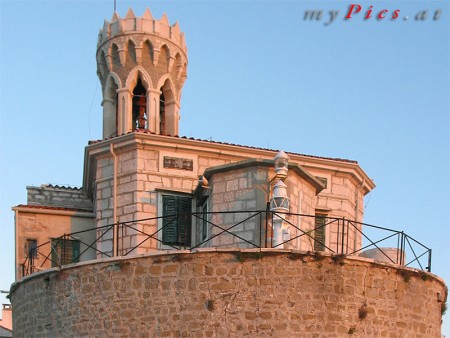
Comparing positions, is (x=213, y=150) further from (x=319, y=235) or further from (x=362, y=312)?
(x=362, y=312)

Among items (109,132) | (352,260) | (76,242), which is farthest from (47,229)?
(352,260)

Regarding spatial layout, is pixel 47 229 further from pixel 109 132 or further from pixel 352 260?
pixel 352 260

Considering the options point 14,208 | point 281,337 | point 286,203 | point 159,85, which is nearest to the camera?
point 281,337

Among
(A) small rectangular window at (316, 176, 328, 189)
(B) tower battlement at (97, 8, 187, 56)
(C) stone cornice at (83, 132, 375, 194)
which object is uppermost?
(B) tower battlement at (97, 8, 187, 56)

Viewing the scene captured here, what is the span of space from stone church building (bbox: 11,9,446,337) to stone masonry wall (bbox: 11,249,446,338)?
0.03 meters

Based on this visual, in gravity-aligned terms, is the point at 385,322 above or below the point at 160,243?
below

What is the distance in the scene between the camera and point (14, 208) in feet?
90.3

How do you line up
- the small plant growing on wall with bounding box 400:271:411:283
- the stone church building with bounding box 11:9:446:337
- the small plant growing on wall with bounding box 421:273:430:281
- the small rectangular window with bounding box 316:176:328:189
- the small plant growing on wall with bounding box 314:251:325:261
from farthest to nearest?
1. the small rectangular window with bounding box 316:176:328:189
2. the small plant growing on wall with bounding box 421:273:430:281
3. the small plant growing on wall with bounding box 400:271:411:283
4. the small plant growing on wall with bounding box 314:251:325:261
5. the stone church building with bounding box 11:9:446:337

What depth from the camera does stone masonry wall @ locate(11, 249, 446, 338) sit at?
66.8 feet

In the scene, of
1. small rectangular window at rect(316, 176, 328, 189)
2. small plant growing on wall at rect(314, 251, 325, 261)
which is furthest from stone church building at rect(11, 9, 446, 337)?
small rectangular window at rect(316, 176, 328, 189)

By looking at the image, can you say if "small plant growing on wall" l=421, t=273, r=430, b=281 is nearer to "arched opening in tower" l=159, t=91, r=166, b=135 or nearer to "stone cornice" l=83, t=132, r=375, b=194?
"stone cornice" l=83, t=132, r=375, b=194

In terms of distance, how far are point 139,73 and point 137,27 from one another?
146cm

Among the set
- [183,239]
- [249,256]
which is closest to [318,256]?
[249,256]

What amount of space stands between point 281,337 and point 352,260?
239 cm
